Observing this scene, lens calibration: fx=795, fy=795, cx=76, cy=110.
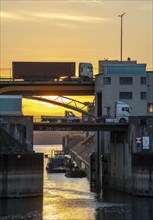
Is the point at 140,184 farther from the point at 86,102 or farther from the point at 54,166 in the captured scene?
the point at 54,166

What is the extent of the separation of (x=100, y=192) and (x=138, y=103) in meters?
19.1

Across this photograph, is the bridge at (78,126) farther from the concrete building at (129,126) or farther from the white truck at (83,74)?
the white truck at (83,74)

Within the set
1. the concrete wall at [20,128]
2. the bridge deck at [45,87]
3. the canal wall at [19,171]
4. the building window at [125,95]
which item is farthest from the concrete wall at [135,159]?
the bridge deck at [45,87]

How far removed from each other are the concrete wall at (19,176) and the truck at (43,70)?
108 feet

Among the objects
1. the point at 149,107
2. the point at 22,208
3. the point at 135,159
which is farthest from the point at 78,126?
the point at 22,208

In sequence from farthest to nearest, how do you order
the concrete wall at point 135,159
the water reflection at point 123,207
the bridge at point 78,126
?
the bridge at point 78,126
the concrete wall at point 135,159
the water reflection at point 123,207

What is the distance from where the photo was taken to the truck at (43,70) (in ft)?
455

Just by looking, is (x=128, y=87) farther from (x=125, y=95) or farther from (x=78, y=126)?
(x=78, y=126)

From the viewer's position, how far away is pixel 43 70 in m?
139

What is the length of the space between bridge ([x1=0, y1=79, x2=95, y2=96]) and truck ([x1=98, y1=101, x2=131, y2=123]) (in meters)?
15.3

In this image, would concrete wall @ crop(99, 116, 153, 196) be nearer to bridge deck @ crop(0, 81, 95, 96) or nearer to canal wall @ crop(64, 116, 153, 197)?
canal wall @ crop(64, 116, 153, 197)

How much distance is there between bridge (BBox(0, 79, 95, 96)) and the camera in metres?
138

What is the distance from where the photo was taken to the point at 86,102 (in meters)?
164

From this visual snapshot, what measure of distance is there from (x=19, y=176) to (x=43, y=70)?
1421 inches
